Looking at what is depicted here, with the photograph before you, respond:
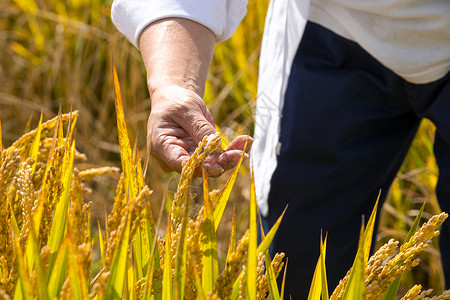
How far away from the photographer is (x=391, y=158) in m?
1.31

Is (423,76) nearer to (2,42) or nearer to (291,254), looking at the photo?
(291,254)

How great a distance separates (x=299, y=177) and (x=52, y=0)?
1905mm

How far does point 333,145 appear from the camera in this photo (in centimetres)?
126

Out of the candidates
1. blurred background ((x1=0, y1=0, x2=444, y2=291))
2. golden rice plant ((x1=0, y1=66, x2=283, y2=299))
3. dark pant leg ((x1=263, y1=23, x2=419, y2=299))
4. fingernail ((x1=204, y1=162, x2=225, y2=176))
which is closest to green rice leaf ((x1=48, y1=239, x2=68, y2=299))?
golden rice plant ((x1=0, y1=66, x2=283, y2=299))

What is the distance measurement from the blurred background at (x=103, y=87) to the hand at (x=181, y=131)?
1.17m

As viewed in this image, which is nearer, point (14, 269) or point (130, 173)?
point (14, 269)

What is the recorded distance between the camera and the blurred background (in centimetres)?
208

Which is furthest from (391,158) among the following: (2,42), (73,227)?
(2,42)

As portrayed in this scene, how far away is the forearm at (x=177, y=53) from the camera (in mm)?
913

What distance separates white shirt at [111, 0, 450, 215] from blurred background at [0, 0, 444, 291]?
0.79 meters

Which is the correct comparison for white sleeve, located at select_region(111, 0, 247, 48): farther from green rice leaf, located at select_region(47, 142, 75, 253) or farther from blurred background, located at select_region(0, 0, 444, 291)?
blurred background, located at select_region(0, 0, 444, 291)

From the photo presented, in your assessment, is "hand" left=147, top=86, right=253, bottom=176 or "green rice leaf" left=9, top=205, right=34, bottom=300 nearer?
"green rice leaf" left=9, top=205, right=34, bottom=300

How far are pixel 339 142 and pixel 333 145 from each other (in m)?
0.02

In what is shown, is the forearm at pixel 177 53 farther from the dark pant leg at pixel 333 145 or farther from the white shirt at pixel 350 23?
the dark pant leg at pixel 333 145
